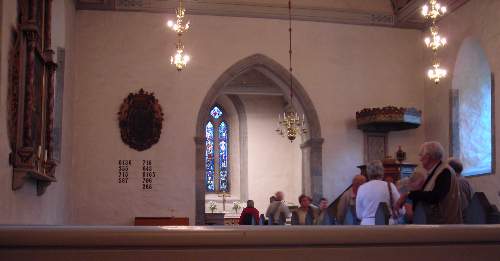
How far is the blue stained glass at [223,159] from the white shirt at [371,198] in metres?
14.9

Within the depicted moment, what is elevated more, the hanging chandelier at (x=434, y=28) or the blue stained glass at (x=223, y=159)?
the hanging chandelier at (x=434, y=28)

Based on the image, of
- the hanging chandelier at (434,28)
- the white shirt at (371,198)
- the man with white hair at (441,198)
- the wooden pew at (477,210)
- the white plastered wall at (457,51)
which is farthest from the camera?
the white plastered wall at (457,51)

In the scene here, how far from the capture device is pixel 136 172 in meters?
13.2

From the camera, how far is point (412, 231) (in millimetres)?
1297

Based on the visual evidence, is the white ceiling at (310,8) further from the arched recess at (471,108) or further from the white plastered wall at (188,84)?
the arched recess at (471,108)

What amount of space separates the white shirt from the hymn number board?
8289 mm

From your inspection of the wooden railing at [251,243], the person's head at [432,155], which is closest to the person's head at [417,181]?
the person's head at [432,155]

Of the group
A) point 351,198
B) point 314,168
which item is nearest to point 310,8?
point 314,168

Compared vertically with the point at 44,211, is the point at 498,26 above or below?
above

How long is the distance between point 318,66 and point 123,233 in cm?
1341

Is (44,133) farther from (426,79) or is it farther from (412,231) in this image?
(426,79)

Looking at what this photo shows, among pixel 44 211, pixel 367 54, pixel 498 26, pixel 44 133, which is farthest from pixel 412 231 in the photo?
pixel 367 54

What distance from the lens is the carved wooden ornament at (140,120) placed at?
13289mm

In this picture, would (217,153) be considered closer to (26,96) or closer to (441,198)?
(26,96)
